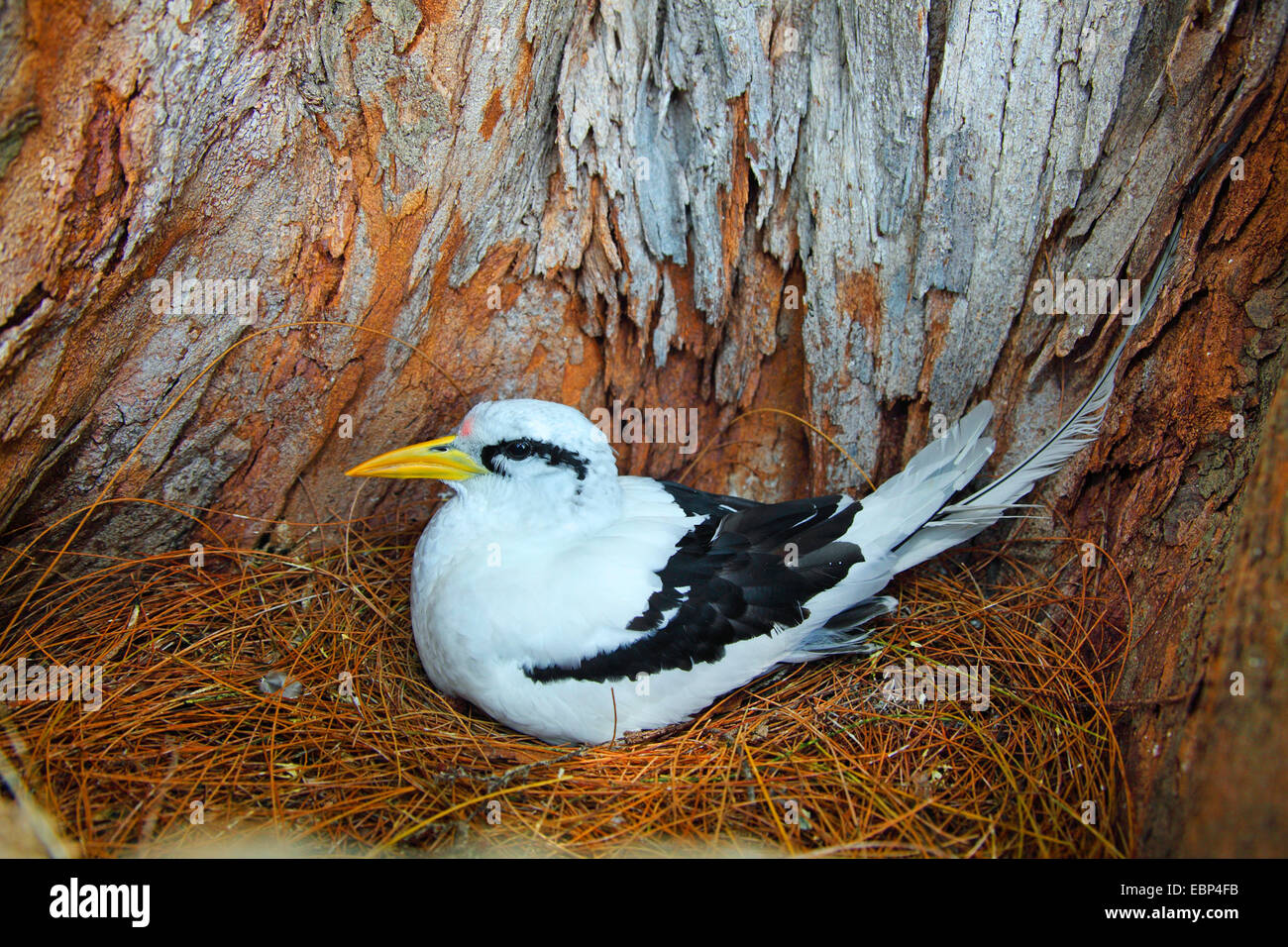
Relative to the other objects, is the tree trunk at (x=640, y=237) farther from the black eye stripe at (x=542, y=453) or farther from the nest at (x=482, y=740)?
the black eye stripe at (x=542, y=453)

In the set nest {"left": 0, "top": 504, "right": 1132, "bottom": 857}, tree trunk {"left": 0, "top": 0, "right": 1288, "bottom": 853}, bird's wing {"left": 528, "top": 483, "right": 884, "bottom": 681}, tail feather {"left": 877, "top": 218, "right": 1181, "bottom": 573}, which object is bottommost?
nest {"left": 0, "top": 504, "right": 1132, "bottom": 857}

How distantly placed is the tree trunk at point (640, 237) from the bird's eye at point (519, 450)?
0.65 meters

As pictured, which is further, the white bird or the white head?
the white head

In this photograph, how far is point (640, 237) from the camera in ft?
11.0

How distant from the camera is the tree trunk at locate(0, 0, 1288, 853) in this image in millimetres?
2525

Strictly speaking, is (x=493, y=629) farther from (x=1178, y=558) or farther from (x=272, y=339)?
(x=1178, y=558)

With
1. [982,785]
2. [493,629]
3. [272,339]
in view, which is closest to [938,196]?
[982,785]

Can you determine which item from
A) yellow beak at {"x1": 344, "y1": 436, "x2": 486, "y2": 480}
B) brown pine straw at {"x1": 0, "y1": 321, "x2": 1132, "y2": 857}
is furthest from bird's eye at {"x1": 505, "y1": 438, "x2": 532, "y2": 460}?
brown pine straw at {"x1": 0, "y1": 321, "x2": 1132, "y2": 857}

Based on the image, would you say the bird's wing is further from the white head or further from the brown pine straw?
the white head

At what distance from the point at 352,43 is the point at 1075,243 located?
109 inches

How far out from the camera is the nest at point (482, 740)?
2430mm

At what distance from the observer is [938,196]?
3.06 meters

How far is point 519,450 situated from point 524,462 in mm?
51

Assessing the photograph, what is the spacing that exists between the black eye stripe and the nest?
2.88ft
